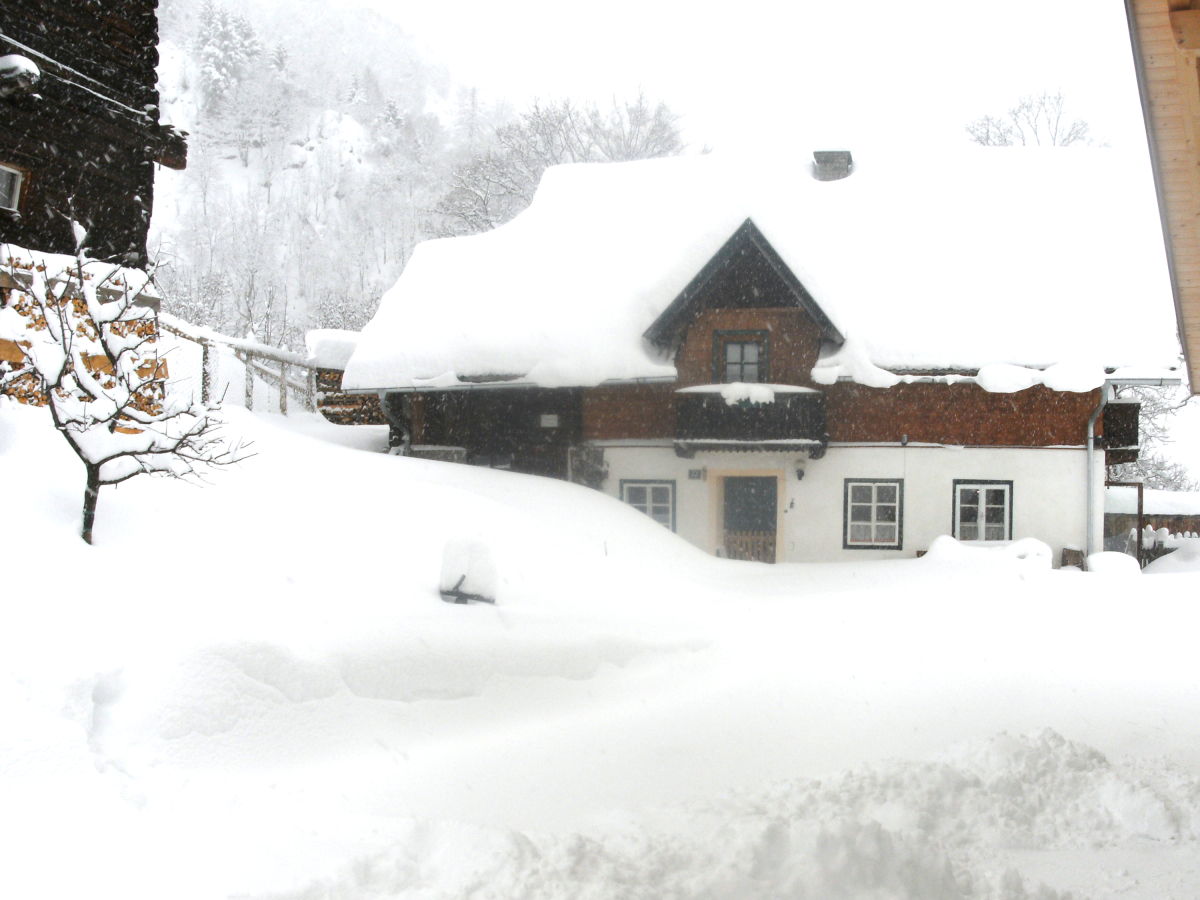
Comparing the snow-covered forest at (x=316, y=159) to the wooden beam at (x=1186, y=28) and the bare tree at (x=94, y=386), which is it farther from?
the wooden beam at (x=1186, y=28)

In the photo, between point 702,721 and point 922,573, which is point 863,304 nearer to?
point 922,573

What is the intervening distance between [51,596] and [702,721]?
421 centimetres

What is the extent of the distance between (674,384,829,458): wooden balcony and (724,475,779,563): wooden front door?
3.26 ft

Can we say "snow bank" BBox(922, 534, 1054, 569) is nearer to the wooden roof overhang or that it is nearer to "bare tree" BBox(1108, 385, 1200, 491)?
the wooden roof overhang

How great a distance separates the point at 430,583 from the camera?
316 inches

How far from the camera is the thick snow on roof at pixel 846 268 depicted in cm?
1617

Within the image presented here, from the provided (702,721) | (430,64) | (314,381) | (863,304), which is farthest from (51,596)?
(430,64)

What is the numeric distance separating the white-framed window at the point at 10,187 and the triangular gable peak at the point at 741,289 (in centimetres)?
981

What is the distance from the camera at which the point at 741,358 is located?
55.8ft

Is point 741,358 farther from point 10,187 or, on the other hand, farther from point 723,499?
point 10,187

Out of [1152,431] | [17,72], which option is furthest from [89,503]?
[1152,431]

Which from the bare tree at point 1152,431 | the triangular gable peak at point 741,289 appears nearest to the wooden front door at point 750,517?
the triangular gable peak at point 741,289

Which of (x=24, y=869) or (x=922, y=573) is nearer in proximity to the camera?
(x=24, y=869)

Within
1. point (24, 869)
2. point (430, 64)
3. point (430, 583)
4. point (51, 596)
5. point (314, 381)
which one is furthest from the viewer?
point (430, 64)
